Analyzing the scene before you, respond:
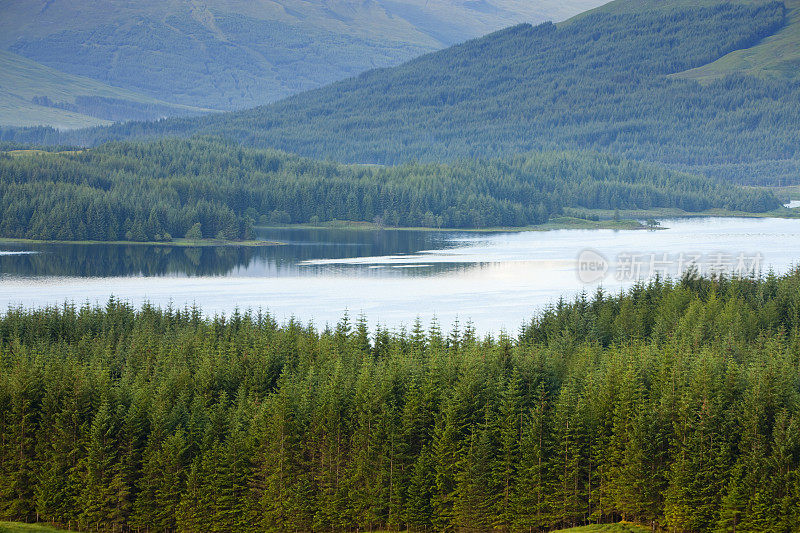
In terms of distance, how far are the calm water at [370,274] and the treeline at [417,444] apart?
3686 cm

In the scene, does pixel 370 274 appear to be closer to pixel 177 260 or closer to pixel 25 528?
pixel 177 260

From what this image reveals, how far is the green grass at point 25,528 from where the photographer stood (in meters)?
49.4

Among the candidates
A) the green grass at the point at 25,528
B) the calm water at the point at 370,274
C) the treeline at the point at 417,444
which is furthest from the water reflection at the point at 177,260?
the green grass at the point at 25,528

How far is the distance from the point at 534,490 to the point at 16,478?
27.0m

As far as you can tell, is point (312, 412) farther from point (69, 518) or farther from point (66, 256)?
point (66, 256)

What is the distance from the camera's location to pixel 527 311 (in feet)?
368

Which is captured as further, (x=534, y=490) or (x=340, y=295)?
(x=340, y=295)

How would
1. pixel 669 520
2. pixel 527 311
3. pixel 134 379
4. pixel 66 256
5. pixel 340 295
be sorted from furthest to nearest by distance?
pixel 66 256
pixel 340 295
pixel 527 311
pixel 134 379
pixel 669 520

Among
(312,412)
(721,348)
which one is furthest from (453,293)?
(312,412)

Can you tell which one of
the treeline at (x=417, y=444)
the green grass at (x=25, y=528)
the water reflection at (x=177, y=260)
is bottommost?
the green grass at (x=25, y=528)

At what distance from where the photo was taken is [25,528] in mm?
52000

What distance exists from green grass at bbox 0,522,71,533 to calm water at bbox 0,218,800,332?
4757cm

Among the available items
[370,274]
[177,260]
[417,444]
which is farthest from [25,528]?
[177,260]

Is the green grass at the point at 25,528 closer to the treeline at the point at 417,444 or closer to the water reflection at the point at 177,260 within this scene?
the treeline at the point at 417,444
